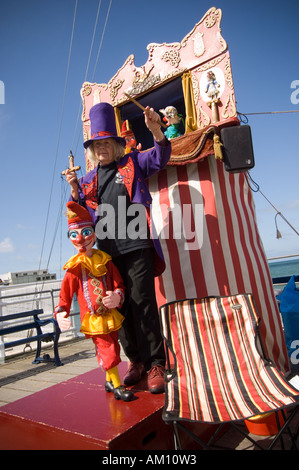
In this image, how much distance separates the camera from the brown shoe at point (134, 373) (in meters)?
2.30

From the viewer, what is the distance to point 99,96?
425 centimetres

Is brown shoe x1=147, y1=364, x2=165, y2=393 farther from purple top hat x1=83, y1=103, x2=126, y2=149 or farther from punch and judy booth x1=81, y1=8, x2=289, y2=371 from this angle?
purple top hat x1=83, y1=103, x2=126, y2=149

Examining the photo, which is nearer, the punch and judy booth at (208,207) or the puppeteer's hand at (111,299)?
the puppeteer's hand at (111,299)

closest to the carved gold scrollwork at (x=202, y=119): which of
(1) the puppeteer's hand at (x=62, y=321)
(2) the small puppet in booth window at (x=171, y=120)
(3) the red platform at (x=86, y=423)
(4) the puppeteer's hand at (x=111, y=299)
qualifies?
A: (2) the small puppet in booth window at (x=171, y=120)

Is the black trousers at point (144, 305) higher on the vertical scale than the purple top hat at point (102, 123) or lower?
lower

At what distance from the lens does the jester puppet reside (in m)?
2.08

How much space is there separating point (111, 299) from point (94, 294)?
147 millimetres

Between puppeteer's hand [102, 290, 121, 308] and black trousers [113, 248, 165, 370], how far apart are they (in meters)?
0.19

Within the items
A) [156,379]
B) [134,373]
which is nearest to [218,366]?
[156,379]

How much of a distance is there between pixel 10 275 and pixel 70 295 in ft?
132

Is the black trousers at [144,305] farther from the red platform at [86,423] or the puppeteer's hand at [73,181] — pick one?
the puppeteer's hand at [73,181]

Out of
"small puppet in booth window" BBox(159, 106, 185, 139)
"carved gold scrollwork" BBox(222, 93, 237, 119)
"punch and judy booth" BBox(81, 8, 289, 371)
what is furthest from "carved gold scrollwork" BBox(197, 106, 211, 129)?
"small puppet in booth window" BBox(159, 106, 185, 139)

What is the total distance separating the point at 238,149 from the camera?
2477mm

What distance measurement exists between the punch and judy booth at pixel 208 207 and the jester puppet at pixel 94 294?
100 centimetres
